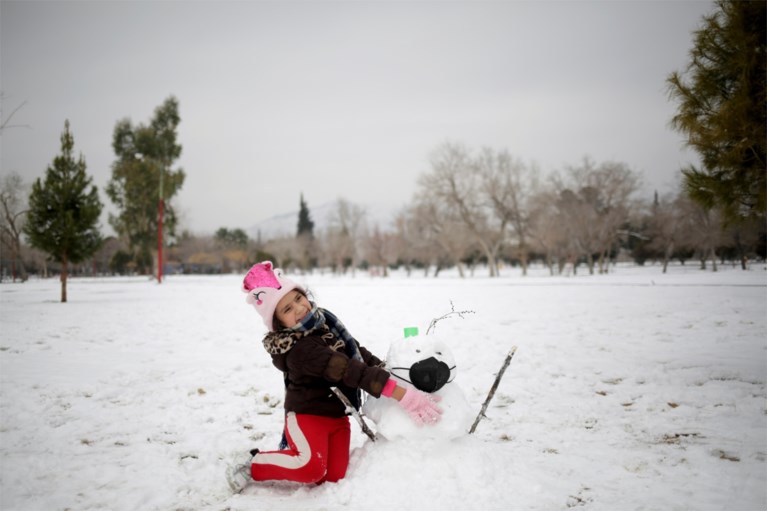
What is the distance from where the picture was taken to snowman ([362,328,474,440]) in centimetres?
242

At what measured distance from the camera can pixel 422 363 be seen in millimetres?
2488

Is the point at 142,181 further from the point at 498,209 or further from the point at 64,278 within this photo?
the point at 498,209

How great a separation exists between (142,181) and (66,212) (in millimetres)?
19748

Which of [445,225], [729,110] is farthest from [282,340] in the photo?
[445,225]

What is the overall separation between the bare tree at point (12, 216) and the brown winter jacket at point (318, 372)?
641cm

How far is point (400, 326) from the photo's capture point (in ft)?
30.8

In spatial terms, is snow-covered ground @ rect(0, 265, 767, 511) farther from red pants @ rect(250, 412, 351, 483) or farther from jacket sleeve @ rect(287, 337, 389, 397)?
jacket sleeve @ rect(287, 337, 389, 397)

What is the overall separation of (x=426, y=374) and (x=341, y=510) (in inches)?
35.3

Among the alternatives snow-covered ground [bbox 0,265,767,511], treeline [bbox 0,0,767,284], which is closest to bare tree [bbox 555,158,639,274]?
treeline [bbox 0,0,767,284]

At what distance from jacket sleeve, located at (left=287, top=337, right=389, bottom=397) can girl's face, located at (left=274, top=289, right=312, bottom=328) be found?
0.55ft

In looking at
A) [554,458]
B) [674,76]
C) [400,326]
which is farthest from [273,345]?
[400,326]

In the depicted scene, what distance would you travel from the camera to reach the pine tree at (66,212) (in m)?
12.6

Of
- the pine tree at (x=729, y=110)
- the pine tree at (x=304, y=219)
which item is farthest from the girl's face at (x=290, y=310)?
the pine tree at (x=304, y=219)

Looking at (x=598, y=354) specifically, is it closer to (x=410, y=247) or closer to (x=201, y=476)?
(x=201, y=476)
